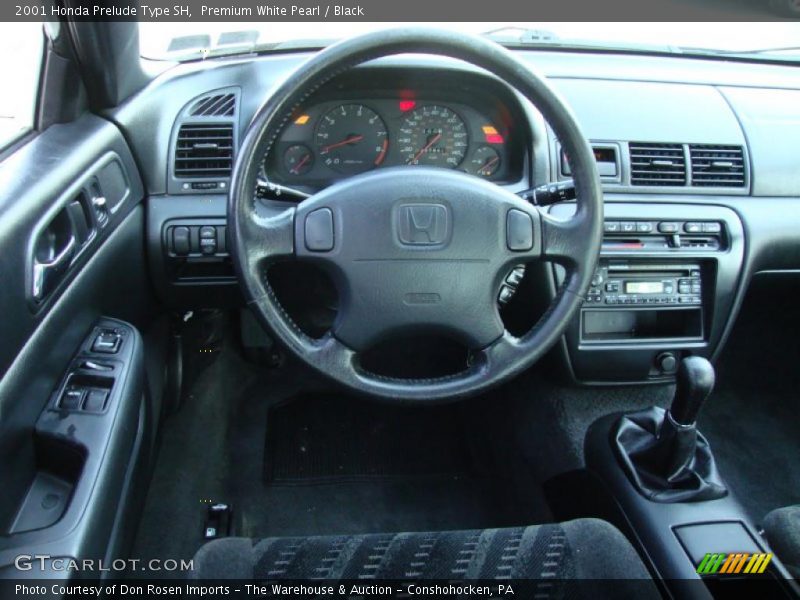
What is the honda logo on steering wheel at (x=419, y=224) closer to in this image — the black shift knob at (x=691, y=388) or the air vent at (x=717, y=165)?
the black shift knob at (x=691, y=388)

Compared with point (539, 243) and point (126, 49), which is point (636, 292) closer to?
point (539, 243)

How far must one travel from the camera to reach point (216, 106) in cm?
187

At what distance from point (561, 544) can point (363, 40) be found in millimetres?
1010

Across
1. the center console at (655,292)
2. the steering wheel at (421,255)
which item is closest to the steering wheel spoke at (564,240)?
the steering wheel at (421,255)

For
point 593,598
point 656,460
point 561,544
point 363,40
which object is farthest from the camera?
point 656,460

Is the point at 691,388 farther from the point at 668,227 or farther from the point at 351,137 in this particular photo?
the point at 351,137

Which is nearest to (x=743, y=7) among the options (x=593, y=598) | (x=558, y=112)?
(x=558, y=112)

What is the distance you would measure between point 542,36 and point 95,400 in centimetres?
152

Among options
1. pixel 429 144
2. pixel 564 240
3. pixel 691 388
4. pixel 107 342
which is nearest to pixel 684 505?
pixel 691 388

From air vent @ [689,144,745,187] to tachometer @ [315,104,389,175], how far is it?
817 millimetres

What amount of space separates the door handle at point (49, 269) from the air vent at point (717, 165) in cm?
151

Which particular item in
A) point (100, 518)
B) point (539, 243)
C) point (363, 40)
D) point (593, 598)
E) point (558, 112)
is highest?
point (363, 40)

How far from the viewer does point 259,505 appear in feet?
7.25

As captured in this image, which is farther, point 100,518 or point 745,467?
point 745,467
